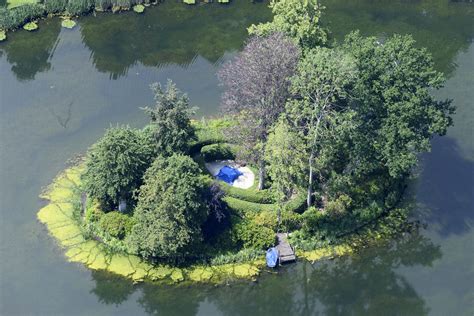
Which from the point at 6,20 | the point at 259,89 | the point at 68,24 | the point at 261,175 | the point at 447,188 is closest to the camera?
the point at 259,89

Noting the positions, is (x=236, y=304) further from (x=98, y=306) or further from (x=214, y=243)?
(x=98, y=306)

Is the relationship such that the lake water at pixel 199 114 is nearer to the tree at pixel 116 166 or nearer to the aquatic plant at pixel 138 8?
the aquatic plant at pixel 138 8

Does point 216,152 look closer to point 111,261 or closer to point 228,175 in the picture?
point 228,175

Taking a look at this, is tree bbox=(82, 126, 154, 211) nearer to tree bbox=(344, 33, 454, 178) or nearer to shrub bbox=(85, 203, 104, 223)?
shrub bbox=(85, 203, 104, 223)

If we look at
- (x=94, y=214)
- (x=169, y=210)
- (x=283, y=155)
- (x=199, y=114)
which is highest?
(x=283, y=155)

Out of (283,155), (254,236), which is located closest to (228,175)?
(254,236)

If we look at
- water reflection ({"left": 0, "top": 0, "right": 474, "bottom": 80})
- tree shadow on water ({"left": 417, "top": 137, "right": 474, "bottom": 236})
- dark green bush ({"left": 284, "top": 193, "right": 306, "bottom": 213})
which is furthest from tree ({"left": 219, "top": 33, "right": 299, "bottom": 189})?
water reflection ({"left": 0, "top": 0, "right": 474, "bottom": 80})

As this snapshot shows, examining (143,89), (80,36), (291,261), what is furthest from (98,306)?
(80,36)

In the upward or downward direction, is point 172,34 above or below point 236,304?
above
